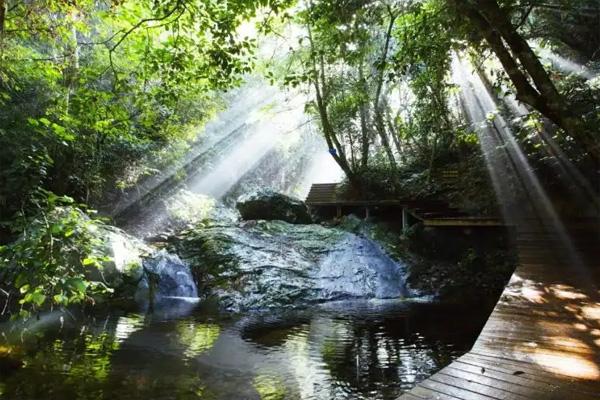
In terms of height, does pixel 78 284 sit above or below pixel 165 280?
below

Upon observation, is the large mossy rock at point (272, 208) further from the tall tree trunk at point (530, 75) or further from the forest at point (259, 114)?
the tall tree trunk at point (530, 75)

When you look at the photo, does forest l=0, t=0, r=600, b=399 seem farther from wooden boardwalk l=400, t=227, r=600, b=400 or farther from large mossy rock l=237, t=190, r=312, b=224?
wooden boardwalk l=400, t=227, r=600, b=400

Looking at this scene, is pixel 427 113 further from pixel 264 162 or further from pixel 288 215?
pixel 264 162

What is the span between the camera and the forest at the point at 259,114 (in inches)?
213

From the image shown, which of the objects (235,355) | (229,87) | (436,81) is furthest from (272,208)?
(229,87)

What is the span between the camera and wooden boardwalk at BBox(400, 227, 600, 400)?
11.5ft

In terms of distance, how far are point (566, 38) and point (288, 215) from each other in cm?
1070

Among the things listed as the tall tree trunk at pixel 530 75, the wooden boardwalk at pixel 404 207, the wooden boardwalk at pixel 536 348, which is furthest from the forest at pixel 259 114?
the wooden boardwalk at pixel 536 348

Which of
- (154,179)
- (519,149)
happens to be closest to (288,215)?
(154,179)

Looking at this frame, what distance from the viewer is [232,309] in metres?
10.0

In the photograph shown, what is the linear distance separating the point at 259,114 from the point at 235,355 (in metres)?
13.8

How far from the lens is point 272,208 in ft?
55.5

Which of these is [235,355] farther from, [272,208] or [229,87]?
[272,208]

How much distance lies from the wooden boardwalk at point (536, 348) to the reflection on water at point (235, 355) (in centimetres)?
135
